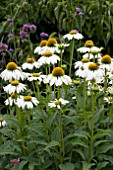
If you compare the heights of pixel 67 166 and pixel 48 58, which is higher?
pixel 48 58

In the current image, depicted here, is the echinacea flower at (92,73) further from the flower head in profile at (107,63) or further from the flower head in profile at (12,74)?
the flower head in profile at (12,74)

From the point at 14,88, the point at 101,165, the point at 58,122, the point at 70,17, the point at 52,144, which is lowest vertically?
the point at 101,165

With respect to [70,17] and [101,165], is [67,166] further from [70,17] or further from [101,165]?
[70,17]

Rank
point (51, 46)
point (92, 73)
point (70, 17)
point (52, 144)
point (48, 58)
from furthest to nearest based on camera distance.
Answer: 1. point (70, 17)
2. point (51, 46)
3. point (48, 58)
4. point (52, 144)
5. point (92, 73)

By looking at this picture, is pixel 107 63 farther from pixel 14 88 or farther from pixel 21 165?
pixel 21 165

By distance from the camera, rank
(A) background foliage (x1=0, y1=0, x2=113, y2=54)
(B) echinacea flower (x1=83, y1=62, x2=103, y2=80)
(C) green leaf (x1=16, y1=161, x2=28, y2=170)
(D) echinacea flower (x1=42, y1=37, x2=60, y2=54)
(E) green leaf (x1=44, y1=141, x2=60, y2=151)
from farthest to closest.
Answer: (A) background foliage (x1=0, y1=0, x2=113, y2=54) → (D) echinacea flower (x1=42, y1=37, x2=60, y2=54) → (C) green leaf (x1=16, y1=161, x2=28, y2=170) → (E) green leaf (x1=44, y1=141, x2=60, y2=151) → (B) echinacea flower (x1=83, y1=62, x2=103, y2=80)

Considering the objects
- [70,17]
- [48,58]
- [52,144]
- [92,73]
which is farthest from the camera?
[70,17]

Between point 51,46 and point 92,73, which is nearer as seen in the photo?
point 92,73

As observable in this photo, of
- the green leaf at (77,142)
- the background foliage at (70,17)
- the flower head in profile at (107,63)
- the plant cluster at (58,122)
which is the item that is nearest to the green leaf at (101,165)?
the plant cluster at (58,122)

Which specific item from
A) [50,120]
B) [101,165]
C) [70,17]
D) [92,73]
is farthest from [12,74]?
[70,17]

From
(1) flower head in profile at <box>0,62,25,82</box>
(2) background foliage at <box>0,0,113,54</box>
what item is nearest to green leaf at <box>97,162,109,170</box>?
(1) flower head in profile at <box>0,62,25,82</box>

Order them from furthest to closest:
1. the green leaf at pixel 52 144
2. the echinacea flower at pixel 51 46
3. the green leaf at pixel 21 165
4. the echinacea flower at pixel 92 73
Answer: the echinacea flower at pixel 51 46
the green leaf at pixel 21 165
the green leaf at pixel 52 144
the echinacea flower at pixel 92 73

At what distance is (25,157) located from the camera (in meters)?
2.19

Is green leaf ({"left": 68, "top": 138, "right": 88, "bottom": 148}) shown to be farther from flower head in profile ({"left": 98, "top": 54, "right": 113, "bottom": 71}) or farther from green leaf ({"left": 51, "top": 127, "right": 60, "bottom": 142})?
flower head in profile ({"left": 98, "top": 54, "right": 113, "bottom": 71})
